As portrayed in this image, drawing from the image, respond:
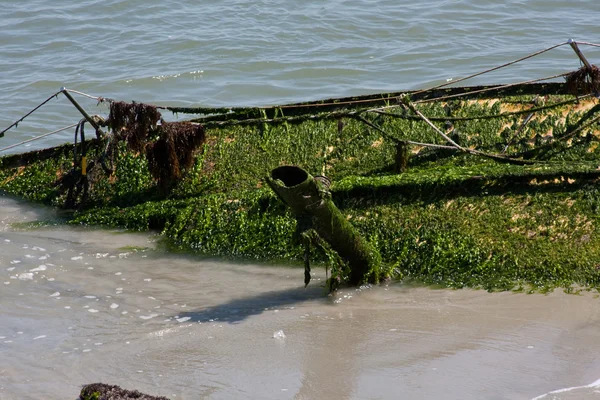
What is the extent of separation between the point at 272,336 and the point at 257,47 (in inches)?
416

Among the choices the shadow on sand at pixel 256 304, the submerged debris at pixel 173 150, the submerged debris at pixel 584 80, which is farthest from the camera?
the submerged debris at pixel 173 150

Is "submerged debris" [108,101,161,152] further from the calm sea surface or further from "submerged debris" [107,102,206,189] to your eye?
the calm sea surface

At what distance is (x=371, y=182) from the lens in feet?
22.1

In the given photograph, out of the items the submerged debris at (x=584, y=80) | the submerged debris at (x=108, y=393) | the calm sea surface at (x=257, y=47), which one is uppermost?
the calm sea surface at (x=257, y=47)

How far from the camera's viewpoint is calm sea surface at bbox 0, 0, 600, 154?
13.5 metres

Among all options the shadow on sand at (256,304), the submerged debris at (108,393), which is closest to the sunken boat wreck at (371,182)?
the shadow on sand at (256,304)

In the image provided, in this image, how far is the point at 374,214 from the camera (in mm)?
6547

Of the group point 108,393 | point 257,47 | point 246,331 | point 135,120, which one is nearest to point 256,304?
point 246,331

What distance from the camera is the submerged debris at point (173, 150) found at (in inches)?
289

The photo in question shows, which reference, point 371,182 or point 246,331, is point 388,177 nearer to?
point 371,182

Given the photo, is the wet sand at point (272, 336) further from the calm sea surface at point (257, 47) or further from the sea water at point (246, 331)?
the calm sea surface at point (257, 47)

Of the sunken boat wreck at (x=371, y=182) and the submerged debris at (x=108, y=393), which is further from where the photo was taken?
the sunken boat wreck at (x=371, y=182)

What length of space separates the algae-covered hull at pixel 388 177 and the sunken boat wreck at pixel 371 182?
0.04 ft

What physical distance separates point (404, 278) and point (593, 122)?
2364 mm
